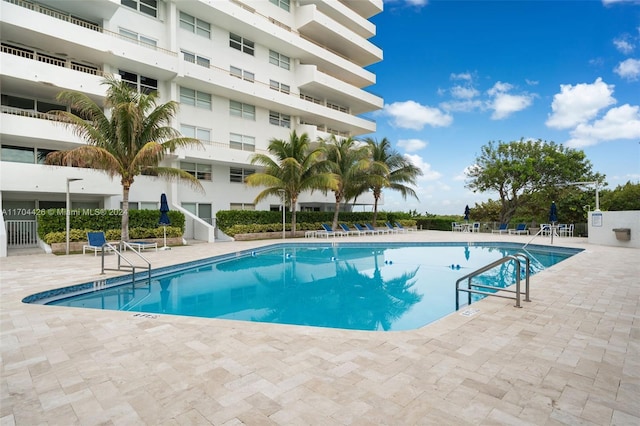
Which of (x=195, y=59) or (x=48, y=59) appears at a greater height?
(x=195, y=59)

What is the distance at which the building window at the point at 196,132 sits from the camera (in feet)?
70.7

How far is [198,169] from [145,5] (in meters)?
10.4

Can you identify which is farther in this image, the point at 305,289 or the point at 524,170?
the point at 524,170

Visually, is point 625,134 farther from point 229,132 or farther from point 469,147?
Answer: point 229,132

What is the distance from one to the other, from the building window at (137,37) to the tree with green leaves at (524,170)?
2776cm

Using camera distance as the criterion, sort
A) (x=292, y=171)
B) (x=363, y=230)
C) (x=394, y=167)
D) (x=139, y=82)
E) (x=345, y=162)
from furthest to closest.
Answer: (x=394, y=167)
(x=363, y=230)
(x=345, y=162)
(x=292, y=171)
(x=139, y=82)

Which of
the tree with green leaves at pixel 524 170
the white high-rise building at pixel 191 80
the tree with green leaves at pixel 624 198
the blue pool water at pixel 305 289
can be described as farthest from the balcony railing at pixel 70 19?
the tree with green leaves at pixel 624 198

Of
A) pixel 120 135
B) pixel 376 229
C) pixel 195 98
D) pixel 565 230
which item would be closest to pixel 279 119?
pixel 195 98

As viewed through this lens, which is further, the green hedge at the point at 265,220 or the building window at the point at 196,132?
the building window at the point at 196,132

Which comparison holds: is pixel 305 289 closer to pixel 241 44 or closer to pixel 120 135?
pixel 120 135

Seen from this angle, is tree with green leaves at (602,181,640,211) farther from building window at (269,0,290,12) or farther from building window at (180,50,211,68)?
building window at (180,50,211,68)

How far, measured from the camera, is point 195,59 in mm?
22141

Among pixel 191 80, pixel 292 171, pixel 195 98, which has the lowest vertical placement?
pixel 292 171

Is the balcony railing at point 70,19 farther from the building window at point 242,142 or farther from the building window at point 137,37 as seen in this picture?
the building window at point 242,142
